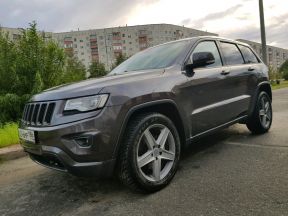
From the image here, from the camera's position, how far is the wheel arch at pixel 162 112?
3.25 m

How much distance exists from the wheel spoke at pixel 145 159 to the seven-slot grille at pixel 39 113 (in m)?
0.97

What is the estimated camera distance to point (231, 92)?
15.8ft

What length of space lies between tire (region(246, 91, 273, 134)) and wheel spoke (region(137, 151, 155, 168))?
2590 millimetres

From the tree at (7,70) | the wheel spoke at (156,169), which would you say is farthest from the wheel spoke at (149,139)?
the tree at (7,70)

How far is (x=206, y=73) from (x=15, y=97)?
570cm

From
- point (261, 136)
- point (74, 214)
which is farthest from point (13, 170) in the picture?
point (261, 136)

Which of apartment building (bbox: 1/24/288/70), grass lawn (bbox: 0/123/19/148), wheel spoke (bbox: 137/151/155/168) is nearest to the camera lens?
wheel spoke (bbox: 137/151/155/168)

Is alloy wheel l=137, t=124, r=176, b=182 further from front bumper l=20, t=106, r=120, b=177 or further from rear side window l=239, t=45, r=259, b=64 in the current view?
rear side window l=239, t=45, r=259, b=64

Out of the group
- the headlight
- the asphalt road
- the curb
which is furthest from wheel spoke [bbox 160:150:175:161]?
the curb

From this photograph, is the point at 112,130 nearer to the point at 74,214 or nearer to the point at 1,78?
the point at 74,214

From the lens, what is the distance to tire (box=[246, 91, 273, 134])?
556cm

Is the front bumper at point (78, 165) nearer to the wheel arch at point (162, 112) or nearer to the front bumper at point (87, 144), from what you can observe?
the front bumper at point (87, 144)

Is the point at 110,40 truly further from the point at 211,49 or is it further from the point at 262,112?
the point at 211,49

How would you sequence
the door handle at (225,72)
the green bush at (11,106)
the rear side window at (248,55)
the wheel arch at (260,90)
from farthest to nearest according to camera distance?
the green bush at (11,106)
the rear side window at (248,55)
the wheel arch at (260,90)
the door handle at (225,72)
